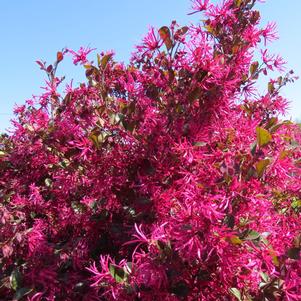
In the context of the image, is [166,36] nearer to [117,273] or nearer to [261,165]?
[261,165]

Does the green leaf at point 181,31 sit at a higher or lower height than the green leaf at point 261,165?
higher

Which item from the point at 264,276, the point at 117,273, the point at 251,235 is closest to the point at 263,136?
the point at 251,235

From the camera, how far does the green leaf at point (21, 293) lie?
1.85 metres

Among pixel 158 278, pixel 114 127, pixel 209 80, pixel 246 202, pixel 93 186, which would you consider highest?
pixel 209 80

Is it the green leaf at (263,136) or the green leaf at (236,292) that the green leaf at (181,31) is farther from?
the green leaf at (236,292)

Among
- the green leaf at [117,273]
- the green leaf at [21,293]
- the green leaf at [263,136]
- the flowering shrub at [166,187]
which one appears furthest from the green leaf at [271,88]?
the green leaf at [21,293]

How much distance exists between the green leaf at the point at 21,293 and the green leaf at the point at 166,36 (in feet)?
4.68

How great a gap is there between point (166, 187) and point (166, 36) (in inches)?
31.6

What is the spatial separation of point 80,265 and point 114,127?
763mm

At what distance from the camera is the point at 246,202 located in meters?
1.65

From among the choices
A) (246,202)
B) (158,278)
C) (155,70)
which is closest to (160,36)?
(155,70)

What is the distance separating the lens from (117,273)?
5.36 ft

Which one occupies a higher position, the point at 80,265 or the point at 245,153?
the point at 245,153

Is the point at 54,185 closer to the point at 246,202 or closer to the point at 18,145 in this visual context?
the point at 18,145
